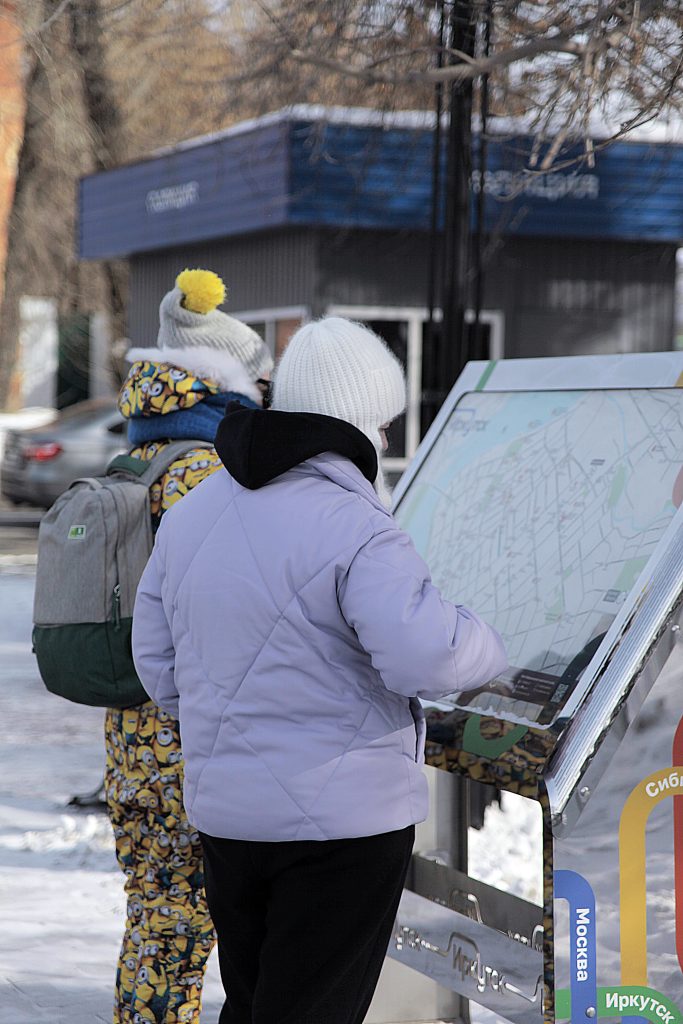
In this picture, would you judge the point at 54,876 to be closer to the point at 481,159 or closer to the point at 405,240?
the point at 481,159

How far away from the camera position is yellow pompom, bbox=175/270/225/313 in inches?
132

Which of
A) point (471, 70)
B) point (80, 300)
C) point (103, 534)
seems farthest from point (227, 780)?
point (80, 300)

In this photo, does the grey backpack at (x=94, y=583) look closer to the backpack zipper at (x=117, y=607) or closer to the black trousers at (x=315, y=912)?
the backpack zipper at (x=117, y=607)

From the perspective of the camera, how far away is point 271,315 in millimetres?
14258

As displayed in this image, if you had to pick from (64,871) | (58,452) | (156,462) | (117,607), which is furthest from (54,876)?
(58,452)

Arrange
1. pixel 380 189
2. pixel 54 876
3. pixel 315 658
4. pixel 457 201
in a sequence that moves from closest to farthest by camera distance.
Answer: pixel 315 658 < pixel 54 876 < pixel 457 201 < pixel 380 189

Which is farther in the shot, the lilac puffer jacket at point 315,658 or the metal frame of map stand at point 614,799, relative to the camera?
the metal frame of map stand at point 614,799

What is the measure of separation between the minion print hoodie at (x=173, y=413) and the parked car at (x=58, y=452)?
13544mm

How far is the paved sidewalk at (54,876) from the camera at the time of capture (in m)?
4.09

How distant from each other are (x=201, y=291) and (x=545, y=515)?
37.4 inches

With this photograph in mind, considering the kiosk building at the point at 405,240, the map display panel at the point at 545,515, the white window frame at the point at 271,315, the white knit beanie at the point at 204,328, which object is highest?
the kiosk building at the point at 405,240

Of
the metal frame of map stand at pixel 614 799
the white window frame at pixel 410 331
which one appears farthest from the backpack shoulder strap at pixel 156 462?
the white window frame at pixel 410 331

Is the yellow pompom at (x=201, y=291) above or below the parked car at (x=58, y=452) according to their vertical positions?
above

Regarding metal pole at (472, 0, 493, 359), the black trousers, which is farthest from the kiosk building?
the black trousers
